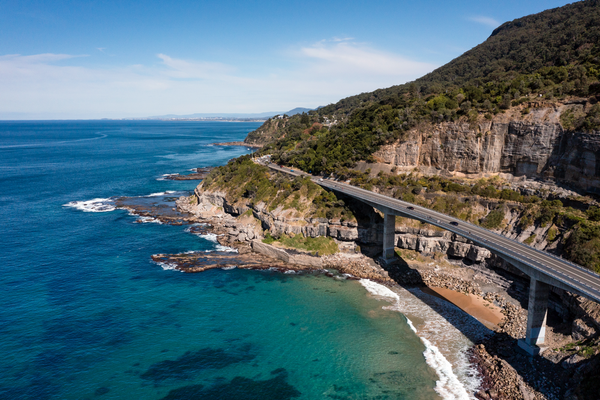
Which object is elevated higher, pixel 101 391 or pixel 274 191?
pixel 274 191

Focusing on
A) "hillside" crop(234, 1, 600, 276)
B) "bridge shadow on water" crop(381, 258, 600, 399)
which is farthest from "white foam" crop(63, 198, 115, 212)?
"bridge shadow on water" crop(381, 258, 600, 399)

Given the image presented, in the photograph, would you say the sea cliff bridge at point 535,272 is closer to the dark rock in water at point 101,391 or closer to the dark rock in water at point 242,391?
the dark rock in water at point 242,391

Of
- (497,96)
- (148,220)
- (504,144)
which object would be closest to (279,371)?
(504,144)

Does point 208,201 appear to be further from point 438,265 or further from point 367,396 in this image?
point 367,396

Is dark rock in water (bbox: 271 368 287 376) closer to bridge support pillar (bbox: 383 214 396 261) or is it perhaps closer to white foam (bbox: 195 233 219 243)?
bridge support pillar (bbox: 383 214 396 261)

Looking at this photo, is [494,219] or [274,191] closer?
[494,219]

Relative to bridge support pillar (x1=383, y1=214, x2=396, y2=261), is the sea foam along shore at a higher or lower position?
lower

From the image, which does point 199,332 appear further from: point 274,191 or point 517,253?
point 274,191
